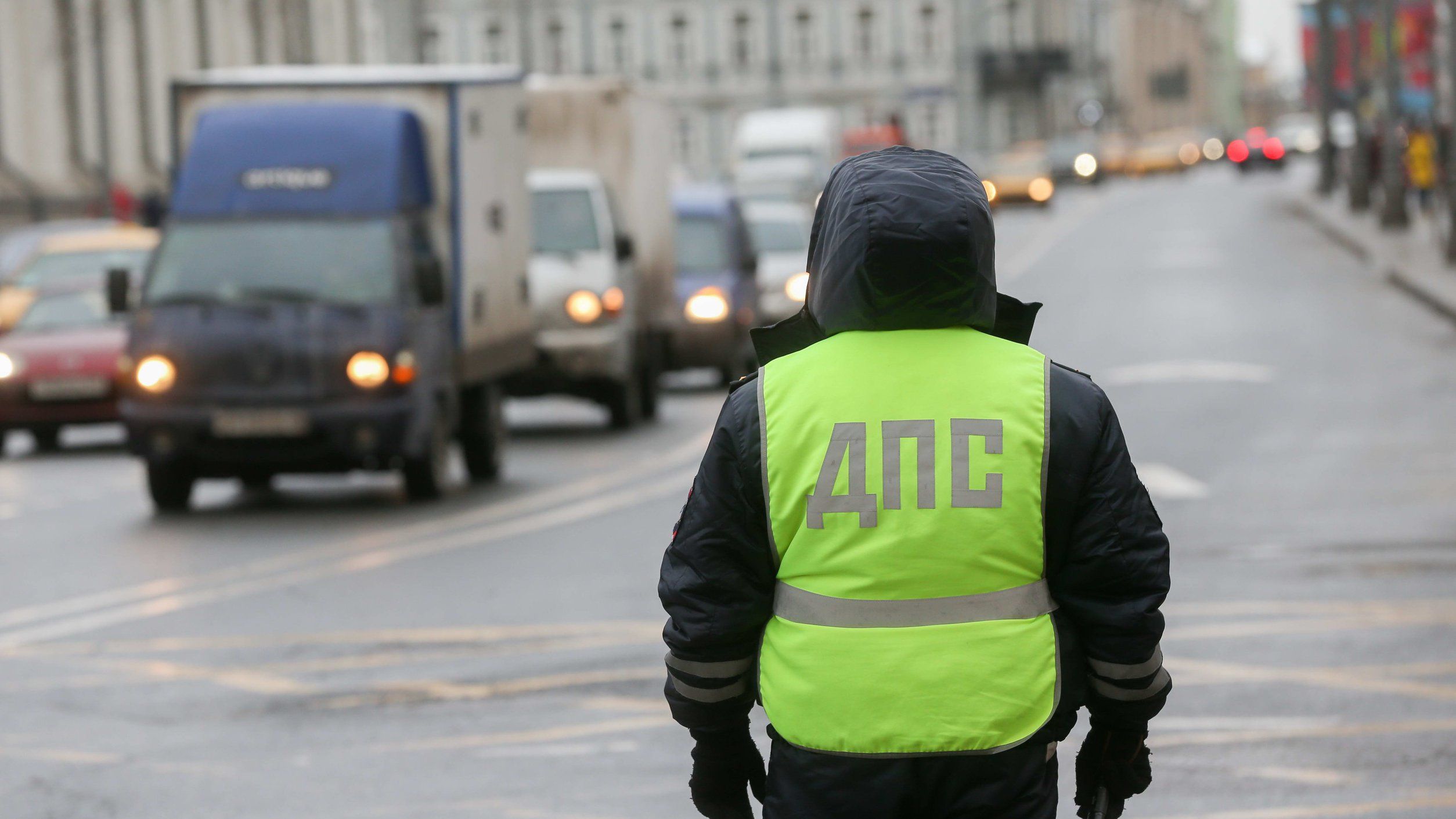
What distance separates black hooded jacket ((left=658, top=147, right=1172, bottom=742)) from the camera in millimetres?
3434

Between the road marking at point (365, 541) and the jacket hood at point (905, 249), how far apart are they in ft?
27.0

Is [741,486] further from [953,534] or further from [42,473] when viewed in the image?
[42,473]

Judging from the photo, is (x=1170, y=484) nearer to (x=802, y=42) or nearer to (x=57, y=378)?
(x=57, y=378)

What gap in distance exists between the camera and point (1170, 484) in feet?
50.6

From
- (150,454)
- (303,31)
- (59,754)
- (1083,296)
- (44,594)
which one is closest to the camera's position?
(59,754)

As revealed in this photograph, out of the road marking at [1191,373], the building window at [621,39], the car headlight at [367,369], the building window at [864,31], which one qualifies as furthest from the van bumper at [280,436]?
the building window at [621,39]

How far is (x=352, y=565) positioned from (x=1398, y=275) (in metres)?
23.4

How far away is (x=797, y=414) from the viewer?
3.47 metres

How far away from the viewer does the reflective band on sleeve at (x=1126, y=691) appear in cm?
358

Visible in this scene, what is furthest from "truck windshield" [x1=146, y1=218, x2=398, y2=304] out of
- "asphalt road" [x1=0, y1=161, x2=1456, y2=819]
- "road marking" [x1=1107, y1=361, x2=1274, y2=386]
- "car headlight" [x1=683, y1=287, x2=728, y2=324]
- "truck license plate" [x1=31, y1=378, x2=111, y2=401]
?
"road marking" [x1=1107, y1=361, x2=1274, y2=386]

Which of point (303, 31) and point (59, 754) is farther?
→ point (303, 31)

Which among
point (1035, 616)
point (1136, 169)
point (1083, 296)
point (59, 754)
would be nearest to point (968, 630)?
point (1035, 616)

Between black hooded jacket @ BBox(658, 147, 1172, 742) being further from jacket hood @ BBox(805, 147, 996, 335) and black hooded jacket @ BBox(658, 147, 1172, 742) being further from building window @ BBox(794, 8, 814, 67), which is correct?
building window @ BBox(794, 8, 814, 67)

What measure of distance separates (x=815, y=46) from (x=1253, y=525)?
92171 millimetres
